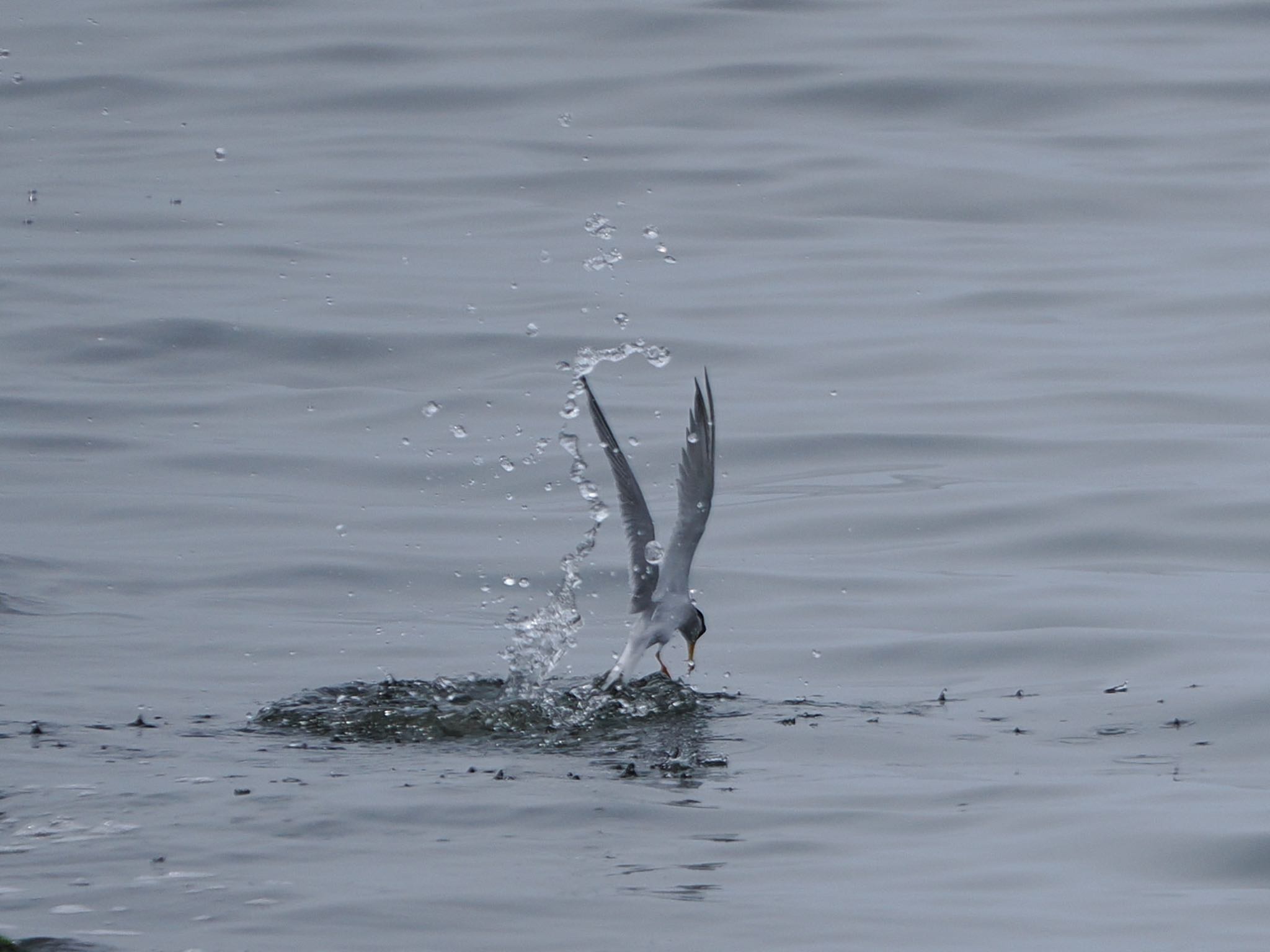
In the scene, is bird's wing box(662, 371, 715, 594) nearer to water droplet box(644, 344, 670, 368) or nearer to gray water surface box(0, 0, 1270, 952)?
gray water surface box(0, 0, 1270, 952)

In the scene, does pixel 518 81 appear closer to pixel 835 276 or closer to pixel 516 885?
pixel 835 276

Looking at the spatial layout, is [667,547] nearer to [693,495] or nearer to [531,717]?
[693,495]

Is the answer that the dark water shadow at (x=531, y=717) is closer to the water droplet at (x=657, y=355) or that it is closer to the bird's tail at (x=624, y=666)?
the bird's tail at (x=624, y=666)

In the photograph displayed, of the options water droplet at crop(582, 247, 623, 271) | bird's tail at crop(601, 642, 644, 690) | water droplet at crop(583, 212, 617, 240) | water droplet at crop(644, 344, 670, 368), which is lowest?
bird's tail at crop(601, 642, 644, 690)

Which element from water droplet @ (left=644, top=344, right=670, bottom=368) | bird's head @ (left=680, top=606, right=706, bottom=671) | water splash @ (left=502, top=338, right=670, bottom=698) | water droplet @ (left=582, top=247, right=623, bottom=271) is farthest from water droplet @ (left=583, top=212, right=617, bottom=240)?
bird's head @ (left=680, top=606, right=706, bottom=671)

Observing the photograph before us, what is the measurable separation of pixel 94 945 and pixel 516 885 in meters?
1.25

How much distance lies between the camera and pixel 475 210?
22.8 metres

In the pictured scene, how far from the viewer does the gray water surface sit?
20.5 feet

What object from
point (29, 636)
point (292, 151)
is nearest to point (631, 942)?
point (29, 636)

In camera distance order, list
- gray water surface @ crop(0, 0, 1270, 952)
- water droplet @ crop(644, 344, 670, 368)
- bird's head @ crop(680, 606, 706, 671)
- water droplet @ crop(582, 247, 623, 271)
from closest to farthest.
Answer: gray water surface @ crop(0, 0, 1270, 952) → bird's head @ crop(680, 606, 706, 671) → water droplet @ crop(644, 344, 670, 368) → water droplet @ crop(582, 247, 623, 271)

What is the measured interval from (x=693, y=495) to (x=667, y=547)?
1.37 ft

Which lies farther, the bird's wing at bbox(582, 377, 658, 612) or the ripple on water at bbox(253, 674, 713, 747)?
the bird's wing at bbox(582, 377, 658, 612)

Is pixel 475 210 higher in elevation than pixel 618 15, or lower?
lower

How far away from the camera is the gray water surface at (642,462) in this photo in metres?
6.23
